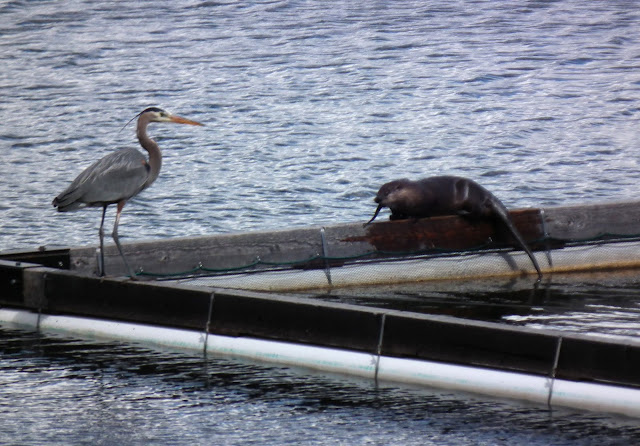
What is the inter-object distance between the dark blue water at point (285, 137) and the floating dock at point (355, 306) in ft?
0.73

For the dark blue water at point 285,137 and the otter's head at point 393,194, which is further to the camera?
the otter's head at point 393,194

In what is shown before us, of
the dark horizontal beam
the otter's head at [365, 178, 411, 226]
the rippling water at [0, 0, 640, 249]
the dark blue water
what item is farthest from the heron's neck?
the rippling water at [0, 0, 640, 249]

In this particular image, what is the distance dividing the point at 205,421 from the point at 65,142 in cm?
1317

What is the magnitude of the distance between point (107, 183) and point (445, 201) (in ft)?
11.2

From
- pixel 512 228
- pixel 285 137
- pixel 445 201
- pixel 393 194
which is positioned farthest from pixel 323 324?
pixel 285 137

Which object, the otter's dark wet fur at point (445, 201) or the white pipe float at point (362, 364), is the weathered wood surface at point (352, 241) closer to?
the otter's dark wet fur at point (445, 201)

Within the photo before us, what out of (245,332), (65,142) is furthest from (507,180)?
(245,332)

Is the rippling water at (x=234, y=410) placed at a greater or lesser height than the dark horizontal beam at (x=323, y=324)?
lesser

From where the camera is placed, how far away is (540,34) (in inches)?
1083

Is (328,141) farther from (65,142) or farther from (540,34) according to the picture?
(540,34)

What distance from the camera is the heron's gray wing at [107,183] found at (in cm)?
919

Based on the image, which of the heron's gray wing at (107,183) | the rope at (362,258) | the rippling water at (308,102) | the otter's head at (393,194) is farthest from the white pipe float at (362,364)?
the rippling water at (308,102)

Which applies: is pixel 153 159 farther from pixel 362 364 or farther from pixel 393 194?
pixel 362 364

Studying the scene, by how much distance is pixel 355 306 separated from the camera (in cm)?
802
